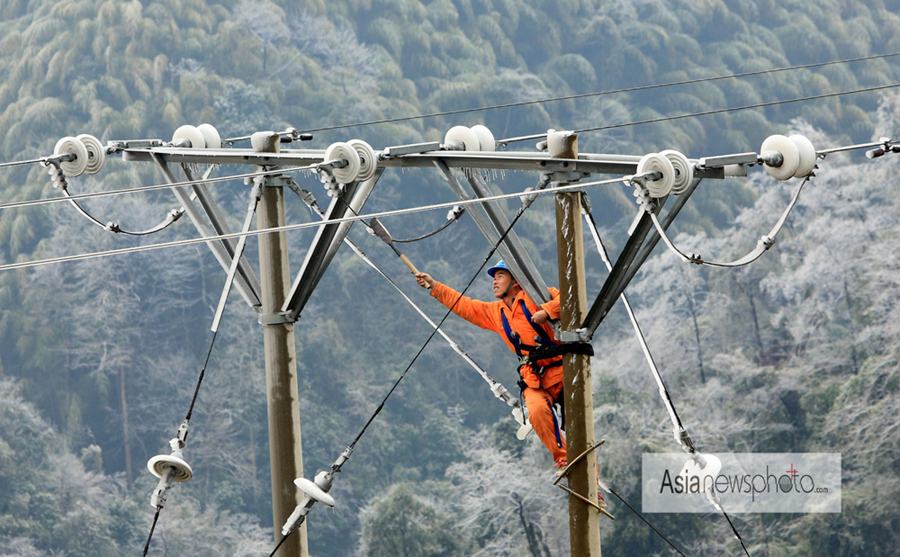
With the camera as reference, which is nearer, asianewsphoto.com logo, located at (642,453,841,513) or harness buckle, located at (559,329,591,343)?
harness buckle, located at (559,329,591,343)

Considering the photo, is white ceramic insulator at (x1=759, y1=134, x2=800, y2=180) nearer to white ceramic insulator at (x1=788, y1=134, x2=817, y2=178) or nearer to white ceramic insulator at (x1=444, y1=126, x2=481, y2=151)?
white ceramic insulator at (x1=788, y1=134, x2=817, y2=178)

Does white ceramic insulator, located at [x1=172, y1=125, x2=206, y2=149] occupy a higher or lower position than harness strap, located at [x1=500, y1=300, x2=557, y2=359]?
higher

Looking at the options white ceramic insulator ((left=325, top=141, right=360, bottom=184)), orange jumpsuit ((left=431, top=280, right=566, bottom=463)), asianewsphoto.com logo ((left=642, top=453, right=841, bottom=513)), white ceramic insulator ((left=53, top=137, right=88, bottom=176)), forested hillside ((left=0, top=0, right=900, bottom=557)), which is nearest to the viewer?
white ceramic insulator ((left=325, top=141, right=360, bottom=184))

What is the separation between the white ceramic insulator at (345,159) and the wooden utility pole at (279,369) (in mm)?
835

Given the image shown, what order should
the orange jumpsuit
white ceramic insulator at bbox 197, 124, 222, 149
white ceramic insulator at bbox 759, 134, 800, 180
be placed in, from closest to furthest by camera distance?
white ceramic insulator at bbox 759, 134, 800, 180 → the orange jumpsuit → white ceramic insulator at bbox 197, 124, 222, 149

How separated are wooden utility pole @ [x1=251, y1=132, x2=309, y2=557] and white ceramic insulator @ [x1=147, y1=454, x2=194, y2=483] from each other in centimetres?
49

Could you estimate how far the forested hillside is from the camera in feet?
111

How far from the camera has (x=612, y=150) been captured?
197 feet

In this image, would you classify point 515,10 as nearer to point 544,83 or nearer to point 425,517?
point 544,83

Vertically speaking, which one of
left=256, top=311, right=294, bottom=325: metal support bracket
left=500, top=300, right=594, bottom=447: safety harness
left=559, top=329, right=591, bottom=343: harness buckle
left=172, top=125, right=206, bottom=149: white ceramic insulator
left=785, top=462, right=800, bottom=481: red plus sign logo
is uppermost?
left=785, top=462, right=800, bottom=481: red plus sign logo

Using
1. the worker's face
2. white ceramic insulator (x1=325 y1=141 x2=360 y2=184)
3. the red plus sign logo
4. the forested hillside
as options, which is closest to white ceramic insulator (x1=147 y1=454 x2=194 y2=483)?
white ceramic insulator (x1=325 y1=141 x2=360 y2=184)

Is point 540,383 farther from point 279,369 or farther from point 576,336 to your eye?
point 279,369

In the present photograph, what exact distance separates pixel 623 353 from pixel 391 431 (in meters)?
9.70

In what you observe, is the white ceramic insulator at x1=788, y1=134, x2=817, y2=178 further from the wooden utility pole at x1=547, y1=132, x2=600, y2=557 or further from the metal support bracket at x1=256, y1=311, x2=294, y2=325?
the metal support bracket at x1=256, y1=311, x2=294, y2=325
